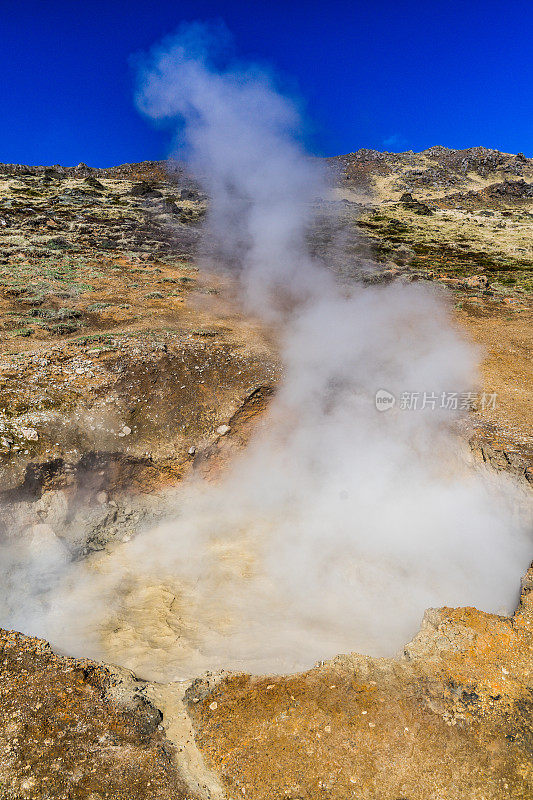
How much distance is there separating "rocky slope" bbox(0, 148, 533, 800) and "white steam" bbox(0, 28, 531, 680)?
493mm

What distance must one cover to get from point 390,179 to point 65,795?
54.1 m

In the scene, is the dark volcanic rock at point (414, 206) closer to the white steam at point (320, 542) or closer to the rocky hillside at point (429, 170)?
the rocky hillside at point (429, 170)

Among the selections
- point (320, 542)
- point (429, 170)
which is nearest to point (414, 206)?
point (429, 170)

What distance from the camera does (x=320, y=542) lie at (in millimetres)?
5820

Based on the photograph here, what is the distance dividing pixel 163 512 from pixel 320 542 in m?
2.31

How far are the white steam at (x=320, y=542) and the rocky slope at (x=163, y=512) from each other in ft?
1.62

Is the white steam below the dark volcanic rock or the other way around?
below

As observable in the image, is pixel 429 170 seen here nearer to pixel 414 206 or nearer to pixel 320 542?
pixel 414 206

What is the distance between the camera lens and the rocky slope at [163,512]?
2750 millimetres

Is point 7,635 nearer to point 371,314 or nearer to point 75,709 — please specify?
point 75,709

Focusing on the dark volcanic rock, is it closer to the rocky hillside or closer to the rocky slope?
the rocky hillside

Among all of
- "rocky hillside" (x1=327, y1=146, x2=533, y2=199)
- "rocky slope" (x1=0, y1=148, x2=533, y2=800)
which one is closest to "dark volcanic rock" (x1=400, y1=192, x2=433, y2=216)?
"rocky hillside" (x1=327, y1=146, x2=533, y2=199)

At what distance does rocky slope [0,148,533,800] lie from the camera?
275 centimetres

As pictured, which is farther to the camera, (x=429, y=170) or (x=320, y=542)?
(x=429, y=170)
